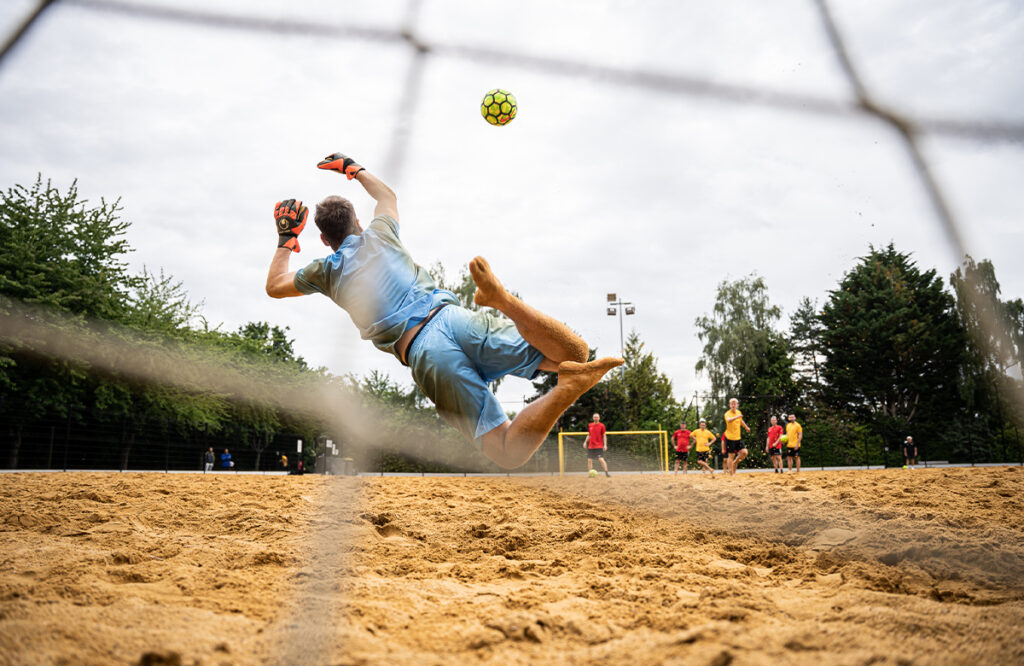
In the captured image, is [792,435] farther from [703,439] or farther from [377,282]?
[377,282]

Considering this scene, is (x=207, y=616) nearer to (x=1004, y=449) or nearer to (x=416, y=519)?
(x=416, y=519)

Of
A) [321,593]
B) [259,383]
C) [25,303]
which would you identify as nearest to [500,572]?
[321,593]

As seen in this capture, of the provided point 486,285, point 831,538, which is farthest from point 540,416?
point 831,538

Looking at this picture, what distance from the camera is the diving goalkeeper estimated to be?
10.6 ft

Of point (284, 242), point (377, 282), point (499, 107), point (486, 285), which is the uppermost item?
point (499, 107)

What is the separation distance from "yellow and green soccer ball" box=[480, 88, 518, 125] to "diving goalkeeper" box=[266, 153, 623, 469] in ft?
3.38

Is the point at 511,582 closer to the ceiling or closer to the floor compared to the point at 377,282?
closer to the floor

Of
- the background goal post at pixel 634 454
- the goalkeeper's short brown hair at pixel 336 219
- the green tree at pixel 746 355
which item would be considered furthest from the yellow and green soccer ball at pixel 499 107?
the green tree at pixel 746 355

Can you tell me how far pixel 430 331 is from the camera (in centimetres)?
338

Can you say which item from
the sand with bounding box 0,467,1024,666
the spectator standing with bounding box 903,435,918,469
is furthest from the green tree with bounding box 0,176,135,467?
the spectator standing with bounding box 903,435,918,469

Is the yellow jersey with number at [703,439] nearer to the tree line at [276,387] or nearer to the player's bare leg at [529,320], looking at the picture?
the tree line at [276,387]

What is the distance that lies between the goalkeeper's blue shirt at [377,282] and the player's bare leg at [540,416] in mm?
752

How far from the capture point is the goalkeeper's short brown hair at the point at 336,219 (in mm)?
3559

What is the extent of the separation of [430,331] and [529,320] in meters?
0.68
